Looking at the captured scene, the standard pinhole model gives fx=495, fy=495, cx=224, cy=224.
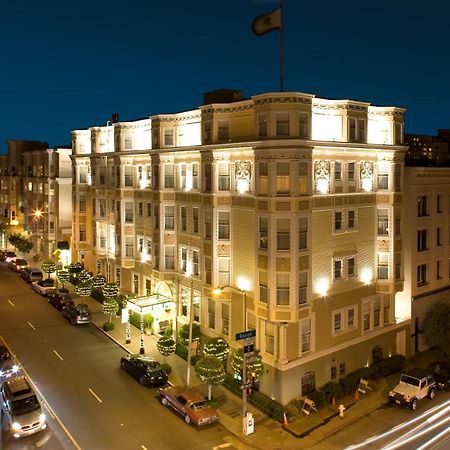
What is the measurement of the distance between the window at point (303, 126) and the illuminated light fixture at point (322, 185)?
10.6ft

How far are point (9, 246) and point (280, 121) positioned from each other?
69.6m

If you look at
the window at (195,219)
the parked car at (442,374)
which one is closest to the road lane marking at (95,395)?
the window at (195,219)

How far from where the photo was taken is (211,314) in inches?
1478

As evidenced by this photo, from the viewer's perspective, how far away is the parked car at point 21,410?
2583 centimetres

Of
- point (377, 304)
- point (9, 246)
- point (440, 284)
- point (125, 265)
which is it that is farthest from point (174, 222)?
point (9, 246)

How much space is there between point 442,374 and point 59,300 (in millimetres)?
35430

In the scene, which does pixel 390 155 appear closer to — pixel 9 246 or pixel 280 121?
pixel 280 121

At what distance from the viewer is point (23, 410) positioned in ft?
87.1

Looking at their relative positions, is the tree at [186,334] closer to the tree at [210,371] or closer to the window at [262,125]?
the tree at [210,371]

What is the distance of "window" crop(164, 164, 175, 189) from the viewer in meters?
41.5

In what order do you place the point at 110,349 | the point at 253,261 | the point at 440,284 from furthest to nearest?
the point at 440,284 → the point at 110,349 → the point at 253,261

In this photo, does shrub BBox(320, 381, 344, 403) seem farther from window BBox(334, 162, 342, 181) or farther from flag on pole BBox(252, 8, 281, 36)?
flag on pole BBox(252, 8, 281, 36)

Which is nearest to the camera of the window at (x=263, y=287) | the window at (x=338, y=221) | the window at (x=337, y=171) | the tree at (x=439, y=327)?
the window at (x=263, y=287)

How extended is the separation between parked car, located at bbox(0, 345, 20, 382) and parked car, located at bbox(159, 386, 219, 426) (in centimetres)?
1081
